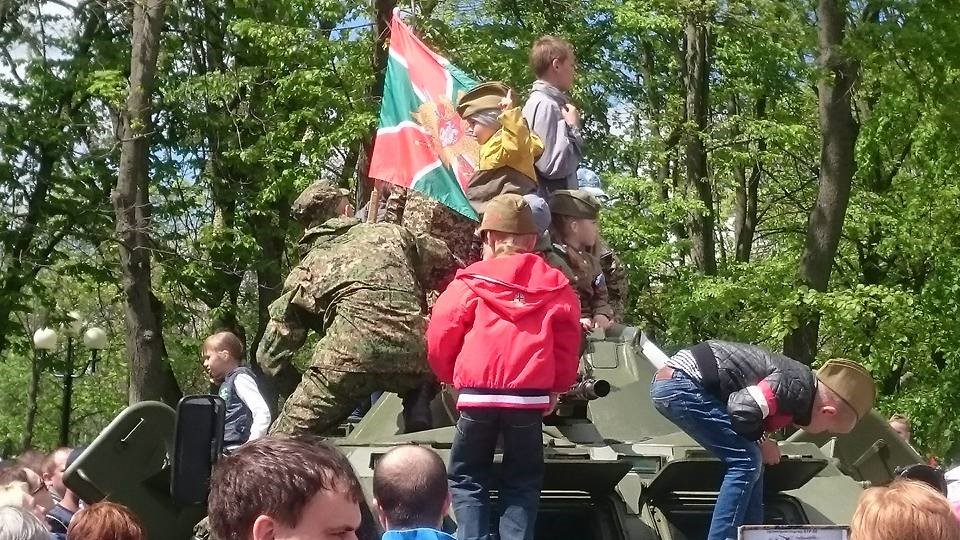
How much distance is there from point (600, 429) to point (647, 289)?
18.9 m

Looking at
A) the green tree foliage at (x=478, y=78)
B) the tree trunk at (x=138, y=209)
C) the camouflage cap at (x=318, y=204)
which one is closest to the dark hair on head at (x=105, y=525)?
the camouflage cap at (x=318, y=204)

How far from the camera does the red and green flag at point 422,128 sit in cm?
963

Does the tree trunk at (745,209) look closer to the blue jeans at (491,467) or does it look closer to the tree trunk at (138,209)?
the tree trunk at (138,209)

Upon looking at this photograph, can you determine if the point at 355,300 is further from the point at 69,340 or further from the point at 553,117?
the point at 69,340

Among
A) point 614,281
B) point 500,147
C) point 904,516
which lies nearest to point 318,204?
point 500,147

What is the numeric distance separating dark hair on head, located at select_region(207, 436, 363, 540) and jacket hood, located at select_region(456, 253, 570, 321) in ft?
9.48

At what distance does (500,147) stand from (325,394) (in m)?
1.66

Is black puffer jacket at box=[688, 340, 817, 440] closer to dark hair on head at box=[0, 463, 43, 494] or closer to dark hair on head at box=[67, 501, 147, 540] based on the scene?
dark hair on head at box=[67, 501, 147, 540]

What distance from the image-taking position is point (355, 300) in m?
6.79

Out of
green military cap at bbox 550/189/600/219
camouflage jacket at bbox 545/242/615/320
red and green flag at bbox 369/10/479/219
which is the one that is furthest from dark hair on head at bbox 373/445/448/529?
red and green flag at bbox 369/10/479/219

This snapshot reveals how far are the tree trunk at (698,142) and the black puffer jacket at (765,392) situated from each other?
19.2 metres

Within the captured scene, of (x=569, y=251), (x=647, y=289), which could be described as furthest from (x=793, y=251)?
(x=569, y=251)

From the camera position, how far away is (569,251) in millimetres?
7633

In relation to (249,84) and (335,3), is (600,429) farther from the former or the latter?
(249,84)
